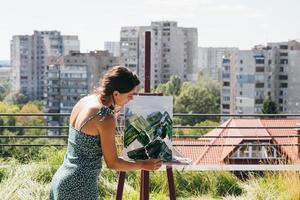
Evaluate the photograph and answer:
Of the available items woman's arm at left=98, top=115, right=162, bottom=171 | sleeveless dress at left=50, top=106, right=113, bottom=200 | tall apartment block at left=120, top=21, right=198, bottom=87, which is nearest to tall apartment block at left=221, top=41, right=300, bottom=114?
tall apartment block at left=120, top=21, right=198, bottom=87

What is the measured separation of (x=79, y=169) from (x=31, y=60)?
8430cm

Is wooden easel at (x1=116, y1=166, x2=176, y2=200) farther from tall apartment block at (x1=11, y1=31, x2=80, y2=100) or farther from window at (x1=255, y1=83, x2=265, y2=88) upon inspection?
tall apartment block at (x1=11, y1=31, x2=80, y2=100)

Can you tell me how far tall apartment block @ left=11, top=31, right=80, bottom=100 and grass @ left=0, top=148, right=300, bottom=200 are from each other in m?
77.3

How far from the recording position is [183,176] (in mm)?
5473

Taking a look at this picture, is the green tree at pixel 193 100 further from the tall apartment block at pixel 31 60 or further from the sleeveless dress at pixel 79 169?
the sleeveless dress at pixel 79 169

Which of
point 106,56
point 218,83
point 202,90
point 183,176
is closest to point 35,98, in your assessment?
point 106,56

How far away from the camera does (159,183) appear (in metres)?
5.26

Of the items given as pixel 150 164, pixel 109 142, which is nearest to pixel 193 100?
pixel 150 164

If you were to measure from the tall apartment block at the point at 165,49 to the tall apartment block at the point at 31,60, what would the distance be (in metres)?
9.64

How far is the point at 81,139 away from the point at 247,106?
61.2 meters

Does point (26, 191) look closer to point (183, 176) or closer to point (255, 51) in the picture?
point (183, 176)

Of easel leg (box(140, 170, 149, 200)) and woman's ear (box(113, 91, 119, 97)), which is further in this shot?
easel leg (box(140, 170, 149, 200))

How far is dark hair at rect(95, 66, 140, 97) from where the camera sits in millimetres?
3051

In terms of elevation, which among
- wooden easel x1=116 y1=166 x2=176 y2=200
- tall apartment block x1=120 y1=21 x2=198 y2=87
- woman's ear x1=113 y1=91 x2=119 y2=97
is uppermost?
tall apartment block x1=120 y1=21 x2=198 y2=87
